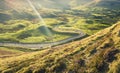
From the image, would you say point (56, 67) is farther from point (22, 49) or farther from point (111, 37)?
point (22, 49)

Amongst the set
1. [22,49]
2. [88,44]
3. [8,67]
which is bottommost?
[22,49]

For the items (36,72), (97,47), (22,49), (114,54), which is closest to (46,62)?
(36,72)

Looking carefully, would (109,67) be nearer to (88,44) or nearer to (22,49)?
(88,44)

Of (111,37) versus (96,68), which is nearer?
(96,68)

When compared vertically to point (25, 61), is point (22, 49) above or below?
below

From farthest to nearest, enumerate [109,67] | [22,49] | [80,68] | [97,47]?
1. [22,49]
2. [97,47]
3. [80,68]
4. [109,67]

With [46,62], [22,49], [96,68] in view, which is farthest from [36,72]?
[22,49]

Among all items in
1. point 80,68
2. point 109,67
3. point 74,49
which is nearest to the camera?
point 109,67
